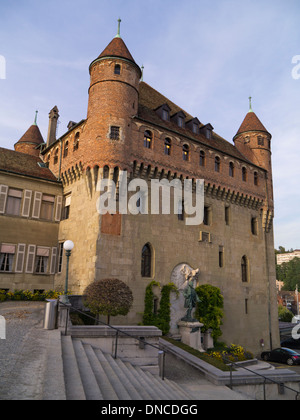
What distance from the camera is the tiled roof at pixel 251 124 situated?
3259cm

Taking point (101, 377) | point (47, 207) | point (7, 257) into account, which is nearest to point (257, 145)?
point (47, 207)

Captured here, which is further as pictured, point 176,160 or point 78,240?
point 176,160

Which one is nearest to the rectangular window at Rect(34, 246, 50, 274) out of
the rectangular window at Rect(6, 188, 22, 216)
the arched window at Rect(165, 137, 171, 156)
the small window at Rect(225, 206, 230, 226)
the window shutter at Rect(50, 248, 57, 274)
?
the window shutter at Rect(50, 248, 57, 274)

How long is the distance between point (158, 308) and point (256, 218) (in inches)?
556

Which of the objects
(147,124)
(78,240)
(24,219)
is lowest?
(78,240)

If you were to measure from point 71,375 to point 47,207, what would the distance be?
1806cm

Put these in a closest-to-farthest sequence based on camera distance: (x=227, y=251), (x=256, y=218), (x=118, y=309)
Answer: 1. (x=118, y=309)
2. (x=227, y=251)
3. (x=256, y=218)

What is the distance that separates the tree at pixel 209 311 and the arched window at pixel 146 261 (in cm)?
428

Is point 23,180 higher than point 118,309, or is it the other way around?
point 23,180

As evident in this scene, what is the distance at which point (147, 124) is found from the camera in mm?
22719

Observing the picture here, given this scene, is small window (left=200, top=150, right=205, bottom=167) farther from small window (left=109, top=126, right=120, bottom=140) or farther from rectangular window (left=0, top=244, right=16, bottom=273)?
rectangular window (left=0, top=244, right=16, bottom=273)

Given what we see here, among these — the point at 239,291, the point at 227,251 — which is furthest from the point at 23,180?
the point at 239,291

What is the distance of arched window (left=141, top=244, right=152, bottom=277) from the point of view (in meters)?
21.1
